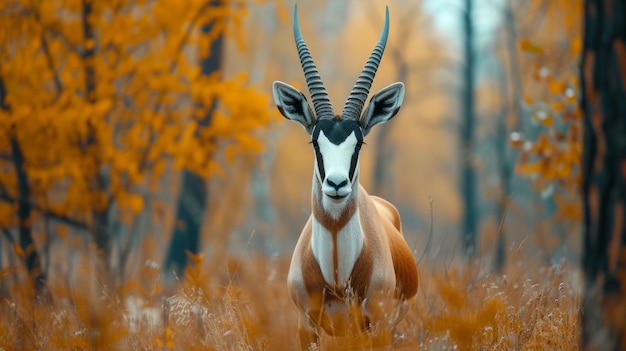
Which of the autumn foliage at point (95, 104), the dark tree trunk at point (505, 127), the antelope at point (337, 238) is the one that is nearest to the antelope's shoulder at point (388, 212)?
the antelope at point (337, 238)

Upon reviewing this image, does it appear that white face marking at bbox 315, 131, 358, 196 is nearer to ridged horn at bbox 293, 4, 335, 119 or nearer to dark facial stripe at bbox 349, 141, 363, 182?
dark facial stripe at bbox 349, 141, 363, 182

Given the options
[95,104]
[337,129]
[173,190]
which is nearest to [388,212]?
[337,129]

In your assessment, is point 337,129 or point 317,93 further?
point 317,93

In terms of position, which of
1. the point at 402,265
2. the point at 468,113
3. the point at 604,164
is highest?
the point at 604,164

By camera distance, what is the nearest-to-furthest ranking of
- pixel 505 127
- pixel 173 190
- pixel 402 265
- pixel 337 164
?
1. pixel 337 164
2. pixel 402 265
3. pixel 173 190
4. pixel 505 127

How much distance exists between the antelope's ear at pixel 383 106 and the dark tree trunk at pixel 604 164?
2192 millimetres

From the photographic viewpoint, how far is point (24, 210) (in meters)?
7.57

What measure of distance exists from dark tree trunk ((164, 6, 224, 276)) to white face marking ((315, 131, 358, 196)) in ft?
19.8

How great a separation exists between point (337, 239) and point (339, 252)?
0.09 meters

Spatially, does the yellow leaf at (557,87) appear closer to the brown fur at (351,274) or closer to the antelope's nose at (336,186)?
the brown fur at (351,274)

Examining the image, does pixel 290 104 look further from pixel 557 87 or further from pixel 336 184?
pixel 557 87

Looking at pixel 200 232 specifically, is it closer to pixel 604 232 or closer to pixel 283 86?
pixel 283 86

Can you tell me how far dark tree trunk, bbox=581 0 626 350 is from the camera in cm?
273

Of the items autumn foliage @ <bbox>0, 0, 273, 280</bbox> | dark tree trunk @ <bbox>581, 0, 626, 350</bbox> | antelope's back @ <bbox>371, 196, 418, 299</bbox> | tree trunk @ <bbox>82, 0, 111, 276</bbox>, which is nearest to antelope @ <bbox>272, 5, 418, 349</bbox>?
antelope's back @ <bbox>371, 196, 418, 299</bbox>
